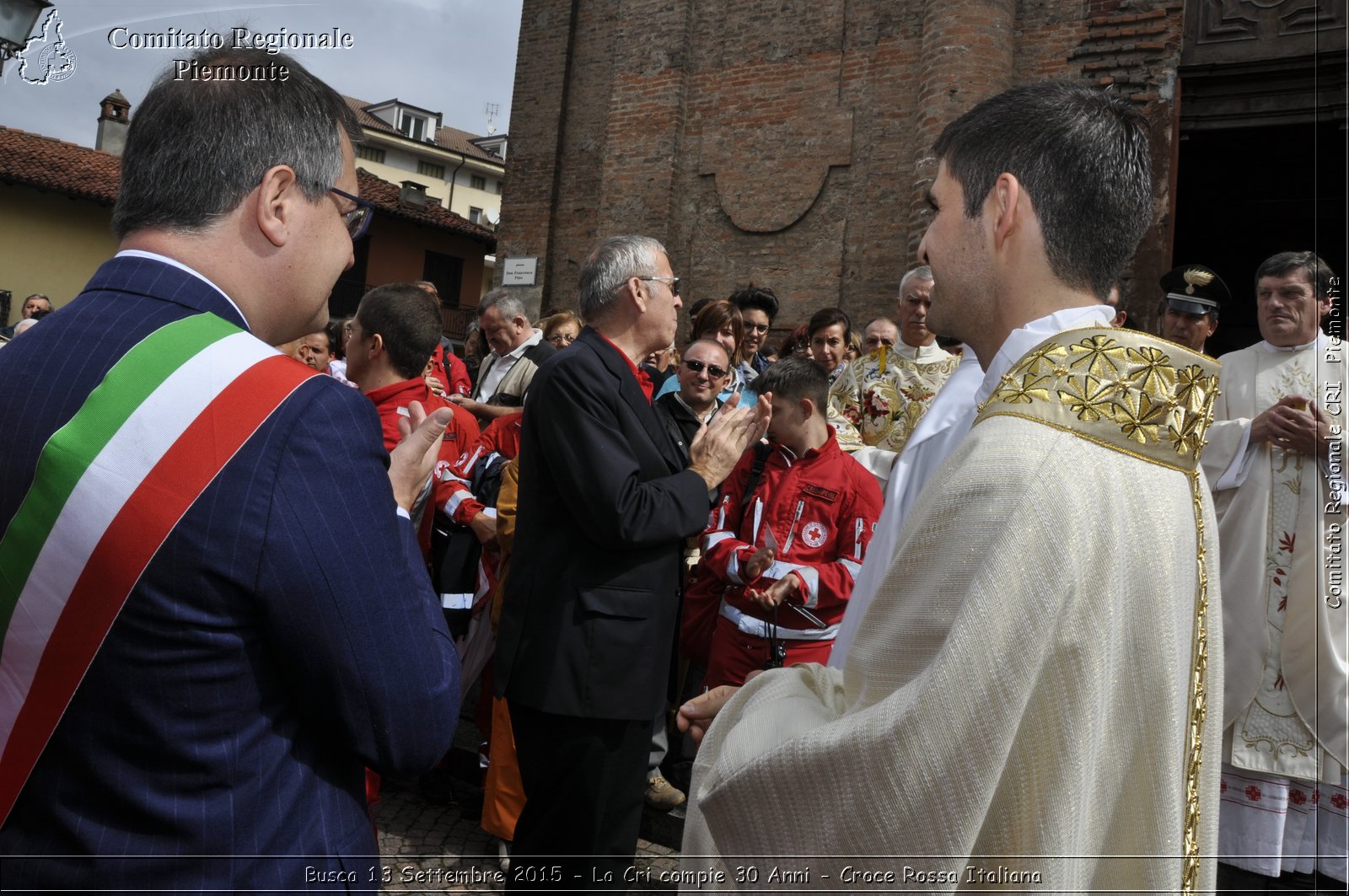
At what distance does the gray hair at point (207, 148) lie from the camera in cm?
152

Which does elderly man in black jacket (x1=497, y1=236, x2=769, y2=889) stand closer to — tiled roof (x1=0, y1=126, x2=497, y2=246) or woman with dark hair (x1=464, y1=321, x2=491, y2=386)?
woman with dark hair (x1=464, y1=321, x2=491, y2=386)

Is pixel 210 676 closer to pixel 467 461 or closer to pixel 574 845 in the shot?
pixel 574 845

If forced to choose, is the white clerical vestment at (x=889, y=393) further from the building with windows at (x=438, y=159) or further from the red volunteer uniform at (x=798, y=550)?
the building with windows at (x=438, y=159)

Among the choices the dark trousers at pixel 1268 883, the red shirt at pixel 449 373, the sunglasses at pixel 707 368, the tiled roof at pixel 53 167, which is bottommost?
the dark trousers at pixel 1268 883

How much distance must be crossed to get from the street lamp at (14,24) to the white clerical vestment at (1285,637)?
7392 mm

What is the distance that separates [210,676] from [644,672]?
2066mm

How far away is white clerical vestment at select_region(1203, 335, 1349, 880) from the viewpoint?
15.2ft

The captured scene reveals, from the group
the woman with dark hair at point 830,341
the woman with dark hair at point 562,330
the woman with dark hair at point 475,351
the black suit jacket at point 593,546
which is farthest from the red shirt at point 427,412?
the woman with dark hair at point 475,351

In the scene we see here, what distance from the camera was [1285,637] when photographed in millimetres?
4777

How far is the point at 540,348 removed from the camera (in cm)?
643

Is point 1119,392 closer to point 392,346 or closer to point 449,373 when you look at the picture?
point 392,346

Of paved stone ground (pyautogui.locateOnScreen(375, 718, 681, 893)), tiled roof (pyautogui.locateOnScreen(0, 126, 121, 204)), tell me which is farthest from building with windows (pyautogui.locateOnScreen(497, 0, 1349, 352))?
tiled roof (pyautogui.locateOnScreen(0, 126, 121, 204))

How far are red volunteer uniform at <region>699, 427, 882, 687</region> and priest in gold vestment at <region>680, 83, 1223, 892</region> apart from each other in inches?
104

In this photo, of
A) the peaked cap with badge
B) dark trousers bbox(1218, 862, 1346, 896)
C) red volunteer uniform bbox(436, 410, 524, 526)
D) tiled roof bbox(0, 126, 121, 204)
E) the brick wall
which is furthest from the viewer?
tiled roof bbox(0, 126, 121, 204)
